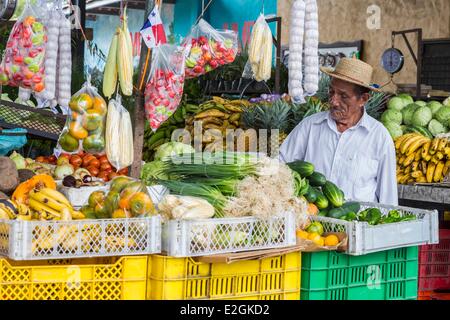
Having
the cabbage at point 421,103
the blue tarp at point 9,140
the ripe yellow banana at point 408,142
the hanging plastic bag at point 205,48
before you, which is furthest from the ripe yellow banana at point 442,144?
the blue tarp at point 9,140

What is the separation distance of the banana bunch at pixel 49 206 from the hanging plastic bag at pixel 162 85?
1084 mm

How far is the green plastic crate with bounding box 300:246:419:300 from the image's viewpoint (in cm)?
352

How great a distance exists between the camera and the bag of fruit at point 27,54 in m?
4.39

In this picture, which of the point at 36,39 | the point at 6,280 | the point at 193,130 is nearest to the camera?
the point at 6,280

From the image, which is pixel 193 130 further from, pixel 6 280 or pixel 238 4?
pixel 238 4

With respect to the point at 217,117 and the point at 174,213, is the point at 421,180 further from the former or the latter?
the point at 174,213

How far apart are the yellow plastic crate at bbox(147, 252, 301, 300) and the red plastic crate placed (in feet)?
6.04

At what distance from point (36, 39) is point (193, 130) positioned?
146 inches

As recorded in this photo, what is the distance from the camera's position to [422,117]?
7.34m

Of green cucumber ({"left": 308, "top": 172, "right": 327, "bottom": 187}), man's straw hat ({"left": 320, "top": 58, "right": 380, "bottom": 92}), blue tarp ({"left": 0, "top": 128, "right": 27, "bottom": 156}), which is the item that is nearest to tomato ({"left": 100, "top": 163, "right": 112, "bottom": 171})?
blue tarp ({"left": 0, "top": 128, "right": 27, "bottom": 156})

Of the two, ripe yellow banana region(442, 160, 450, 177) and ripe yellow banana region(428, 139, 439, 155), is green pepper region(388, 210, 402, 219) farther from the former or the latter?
ripe yellow banana region(428, 139, 439, 155)

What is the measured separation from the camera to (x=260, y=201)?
11.5ft

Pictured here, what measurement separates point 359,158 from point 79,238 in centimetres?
250
